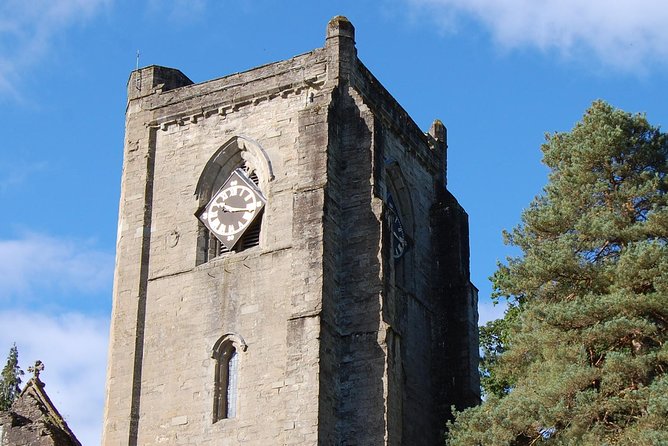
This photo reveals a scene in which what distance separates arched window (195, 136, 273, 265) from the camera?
31859 mm

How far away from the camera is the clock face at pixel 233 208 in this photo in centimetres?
3181

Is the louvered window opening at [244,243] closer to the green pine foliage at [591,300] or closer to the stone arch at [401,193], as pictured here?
the stone arch at [401,193]

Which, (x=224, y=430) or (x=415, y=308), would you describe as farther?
(x=415, y=308)

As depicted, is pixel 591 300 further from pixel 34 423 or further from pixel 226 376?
pixel 34 423

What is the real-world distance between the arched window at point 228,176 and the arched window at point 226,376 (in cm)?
238

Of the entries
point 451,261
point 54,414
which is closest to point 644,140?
point 451,261

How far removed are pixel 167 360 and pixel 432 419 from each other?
20.8 feet

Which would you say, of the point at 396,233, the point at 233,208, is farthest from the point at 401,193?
the point at 233,208

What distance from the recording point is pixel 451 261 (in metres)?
35.3

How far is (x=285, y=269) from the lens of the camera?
30.4m

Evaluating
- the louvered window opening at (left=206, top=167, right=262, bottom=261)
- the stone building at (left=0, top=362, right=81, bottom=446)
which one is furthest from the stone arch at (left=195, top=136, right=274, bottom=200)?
the stone building at (left=0, top=362, right=81, bottom=446)

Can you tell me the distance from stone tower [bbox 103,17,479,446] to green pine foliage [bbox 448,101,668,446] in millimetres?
3031

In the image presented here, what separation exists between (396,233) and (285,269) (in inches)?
164

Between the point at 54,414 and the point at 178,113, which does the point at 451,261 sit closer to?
the point at 178,113
